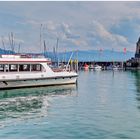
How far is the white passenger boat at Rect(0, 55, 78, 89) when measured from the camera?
38.6 m

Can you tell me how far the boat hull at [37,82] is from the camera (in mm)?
38312

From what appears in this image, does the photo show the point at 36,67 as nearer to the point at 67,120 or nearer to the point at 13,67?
the point at 13,67

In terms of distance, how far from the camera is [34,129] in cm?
1672

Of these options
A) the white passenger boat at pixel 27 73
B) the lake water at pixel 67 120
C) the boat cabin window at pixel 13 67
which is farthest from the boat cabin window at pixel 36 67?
the lake water at pixel 67 120

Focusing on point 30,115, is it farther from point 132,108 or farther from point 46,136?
point 132,108

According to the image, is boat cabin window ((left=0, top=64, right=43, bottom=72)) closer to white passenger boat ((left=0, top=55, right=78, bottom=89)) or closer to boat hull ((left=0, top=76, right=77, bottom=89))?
white passenger boat ((left=0, top=55, right=78, bottom=89))

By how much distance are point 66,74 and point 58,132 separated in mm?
28764

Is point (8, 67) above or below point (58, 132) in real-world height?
above

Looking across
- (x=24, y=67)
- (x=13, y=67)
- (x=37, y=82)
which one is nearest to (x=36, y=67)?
(x=24, y=67)

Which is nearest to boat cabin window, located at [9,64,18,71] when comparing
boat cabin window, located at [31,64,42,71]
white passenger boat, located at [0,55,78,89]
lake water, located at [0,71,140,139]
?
white passenger boat, located at [0,55,78,89]

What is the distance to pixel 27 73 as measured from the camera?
132ft

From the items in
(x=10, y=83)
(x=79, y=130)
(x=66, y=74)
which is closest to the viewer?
(x=79, y=130)

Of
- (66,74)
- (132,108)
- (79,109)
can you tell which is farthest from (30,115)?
(66,74)

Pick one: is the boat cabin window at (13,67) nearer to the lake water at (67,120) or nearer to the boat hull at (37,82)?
the boat hull at (37,82)
